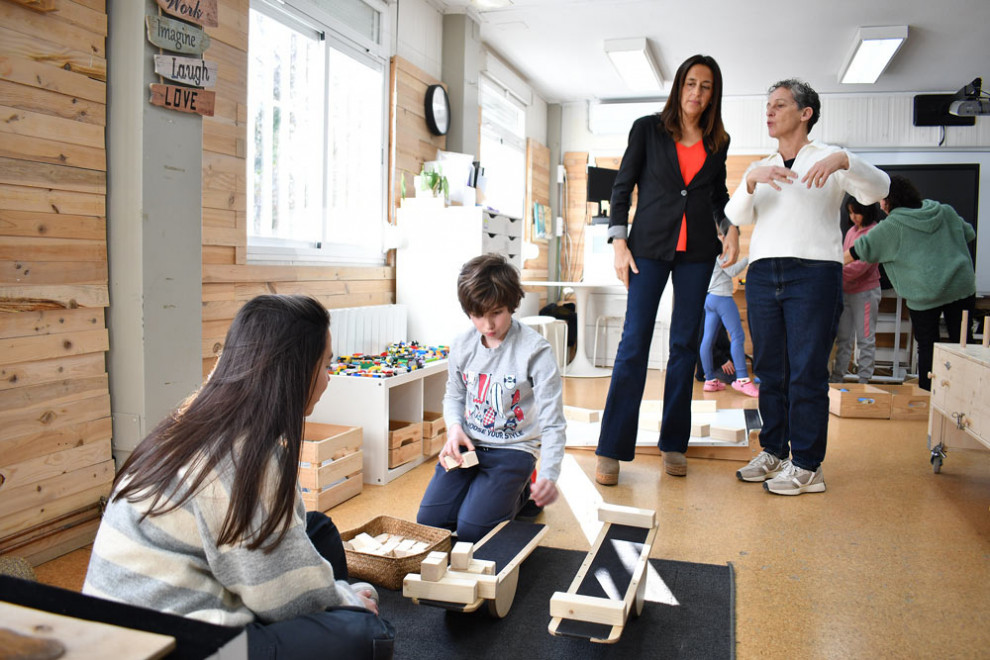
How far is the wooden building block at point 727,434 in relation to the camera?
131 inches

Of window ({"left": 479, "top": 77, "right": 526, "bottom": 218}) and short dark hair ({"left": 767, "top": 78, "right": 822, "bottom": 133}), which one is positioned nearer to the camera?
short dark hair ({"left": 767, "top": 78, "right": 822, "bottom": 133})

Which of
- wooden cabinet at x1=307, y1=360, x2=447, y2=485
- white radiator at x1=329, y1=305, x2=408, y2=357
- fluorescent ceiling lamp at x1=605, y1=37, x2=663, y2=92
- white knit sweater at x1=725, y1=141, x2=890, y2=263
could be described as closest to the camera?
white knit sweater at x1=725, y1=141, x2=890, y2=263

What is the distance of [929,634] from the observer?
169 cm

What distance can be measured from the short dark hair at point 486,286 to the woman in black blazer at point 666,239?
806mm

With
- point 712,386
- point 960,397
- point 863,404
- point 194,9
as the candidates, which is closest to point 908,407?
point 863,404

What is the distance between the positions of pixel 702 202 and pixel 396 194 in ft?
6.60

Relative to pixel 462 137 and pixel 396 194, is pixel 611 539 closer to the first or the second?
pixel 396 194

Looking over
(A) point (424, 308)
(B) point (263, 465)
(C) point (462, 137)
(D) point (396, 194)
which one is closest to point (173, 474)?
(B) point (263, 465)

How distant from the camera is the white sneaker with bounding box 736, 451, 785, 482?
9.57 ft

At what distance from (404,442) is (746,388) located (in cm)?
302

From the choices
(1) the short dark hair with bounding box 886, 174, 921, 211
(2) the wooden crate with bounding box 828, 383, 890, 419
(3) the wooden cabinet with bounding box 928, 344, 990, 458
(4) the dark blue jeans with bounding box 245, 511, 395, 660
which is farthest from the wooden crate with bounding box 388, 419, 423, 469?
(1) the short dark hair with bounding box 886, 174, 921, 211

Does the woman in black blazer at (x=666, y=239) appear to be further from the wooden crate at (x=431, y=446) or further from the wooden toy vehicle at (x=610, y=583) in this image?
the wooden toy vehicle at (x=610, y=583)

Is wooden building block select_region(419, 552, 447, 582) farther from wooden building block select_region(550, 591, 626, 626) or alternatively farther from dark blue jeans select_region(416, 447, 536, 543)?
dark blue jeans select_region(416, 447, 536, 543)

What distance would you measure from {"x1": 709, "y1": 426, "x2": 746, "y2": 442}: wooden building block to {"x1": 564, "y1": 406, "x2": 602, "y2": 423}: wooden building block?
559 mm
